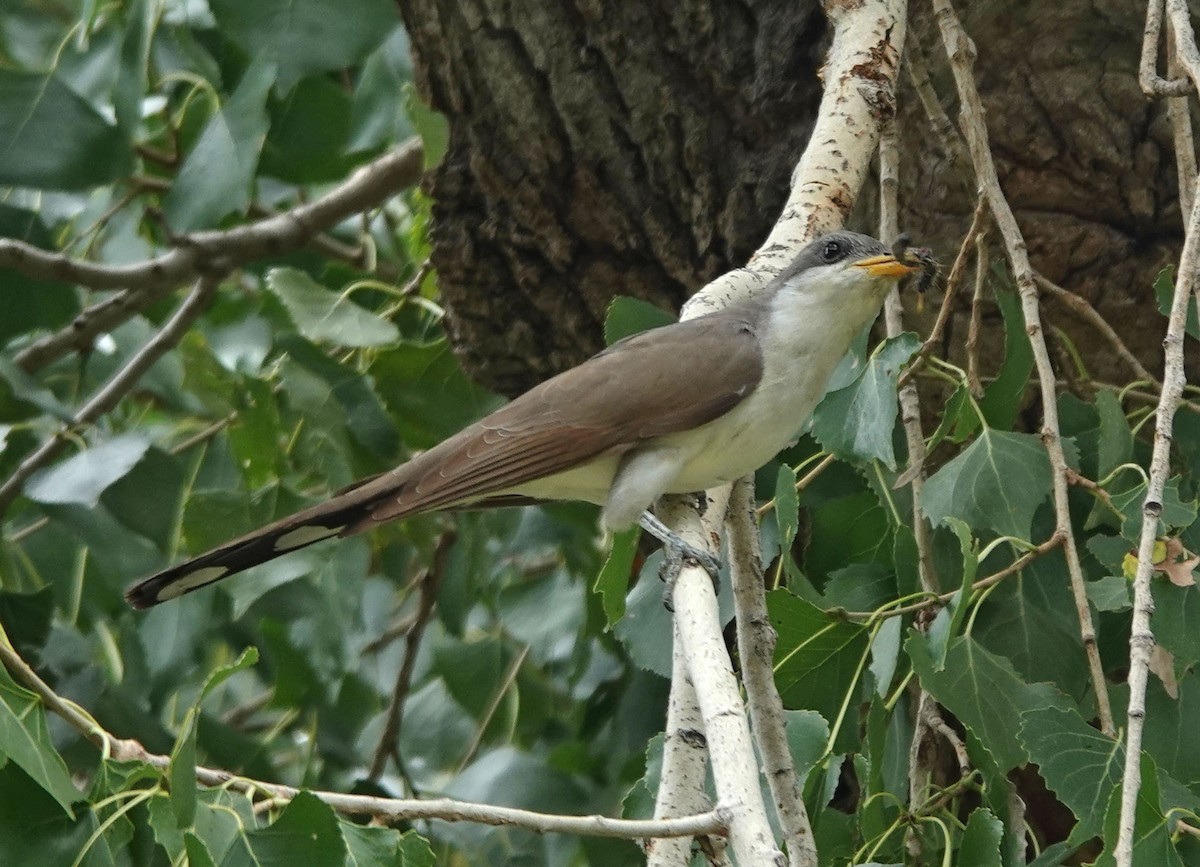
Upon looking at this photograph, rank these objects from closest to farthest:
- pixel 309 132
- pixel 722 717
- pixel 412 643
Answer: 1. pixel 722 717
2. pixel 309 132
3. pixel 412 643

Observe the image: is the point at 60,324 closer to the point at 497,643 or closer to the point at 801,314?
the point at 497,643

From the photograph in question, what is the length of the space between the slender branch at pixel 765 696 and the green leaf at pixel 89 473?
171 cm

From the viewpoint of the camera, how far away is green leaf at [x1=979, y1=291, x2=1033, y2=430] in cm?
279

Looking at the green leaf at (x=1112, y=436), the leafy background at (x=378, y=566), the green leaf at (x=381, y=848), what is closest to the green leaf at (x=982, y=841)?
the leafy background at (x=378, y=566)

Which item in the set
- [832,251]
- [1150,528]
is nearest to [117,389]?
[832,251]

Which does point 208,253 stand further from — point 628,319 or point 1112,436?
point 1112,436

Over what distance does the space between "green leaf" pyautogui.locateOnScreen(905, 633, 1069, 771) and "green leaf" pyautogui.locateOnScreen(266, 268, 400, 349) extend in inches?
71.5

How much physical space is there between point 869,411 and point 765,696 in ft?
1.88

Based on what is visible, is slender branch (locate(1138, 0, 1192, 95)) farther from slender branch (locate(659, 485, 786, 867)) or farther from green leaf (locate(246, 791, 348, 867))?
green leaf (locate(246, 791, 348, 867))

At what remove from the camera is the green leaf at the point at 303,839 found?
2.15 m

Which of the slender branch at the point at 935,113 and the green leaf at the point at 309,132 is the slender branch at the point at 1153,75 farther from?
the green leaf at the point at 309,132

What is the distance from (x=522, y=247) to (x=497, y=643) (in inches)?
47.6

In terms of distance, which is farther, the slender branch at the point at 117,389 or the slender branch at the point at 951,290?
the slender branch at the point at 117,389

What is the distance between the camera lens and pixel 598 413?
3.12 metres
